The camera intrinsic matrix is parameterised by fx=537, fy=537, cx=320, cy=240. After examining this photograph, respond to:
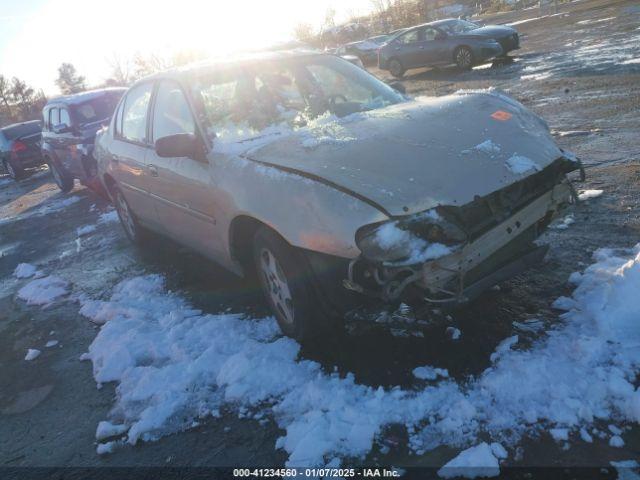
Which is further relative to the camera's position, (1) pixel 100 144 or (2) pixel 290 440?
(1) pixel 100 144

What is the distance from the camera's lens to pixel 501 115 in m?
3.52

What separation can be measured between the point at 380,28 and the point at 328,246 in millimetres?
37706

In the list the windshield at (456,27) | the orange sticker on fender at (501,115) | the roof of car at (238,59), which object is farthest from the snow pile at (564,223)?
the windshield at (456,27)

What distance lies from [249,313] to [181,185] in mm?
1106

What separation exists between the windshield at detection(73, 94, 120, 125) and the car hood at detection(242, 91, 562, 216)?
22.3 ft

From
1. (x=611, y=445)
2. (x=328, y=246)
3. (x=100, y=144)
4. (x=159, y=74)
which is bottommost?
(x=611, y=445)

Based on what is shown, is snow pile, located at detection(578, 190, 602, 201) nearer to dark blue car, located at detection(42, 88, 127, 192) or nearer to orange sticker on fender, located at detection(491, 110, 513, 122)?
orange sticker on fender, located at detection(491, 110, 513, 122)

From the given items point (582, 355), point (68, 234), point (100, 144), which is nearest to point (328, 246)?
point (582, 355)

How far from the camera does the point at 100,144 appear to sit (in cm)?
616

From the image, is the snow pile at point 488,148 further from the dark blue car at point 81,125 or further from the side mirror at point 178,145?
the dark blue car at point 81,125

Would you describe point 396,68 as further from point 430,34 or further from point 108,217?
point 108,217

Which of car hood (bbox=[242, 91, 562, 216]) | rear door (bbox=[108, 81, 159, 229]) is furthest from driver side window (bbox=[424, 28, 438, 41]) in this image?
car hood (bbox=[242, 91, 562, 216])

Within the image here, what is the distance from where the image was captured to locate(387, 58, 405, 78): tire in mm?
17984

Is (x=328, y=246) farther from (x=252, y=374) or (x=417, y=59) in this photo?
(x=417, y=59)
